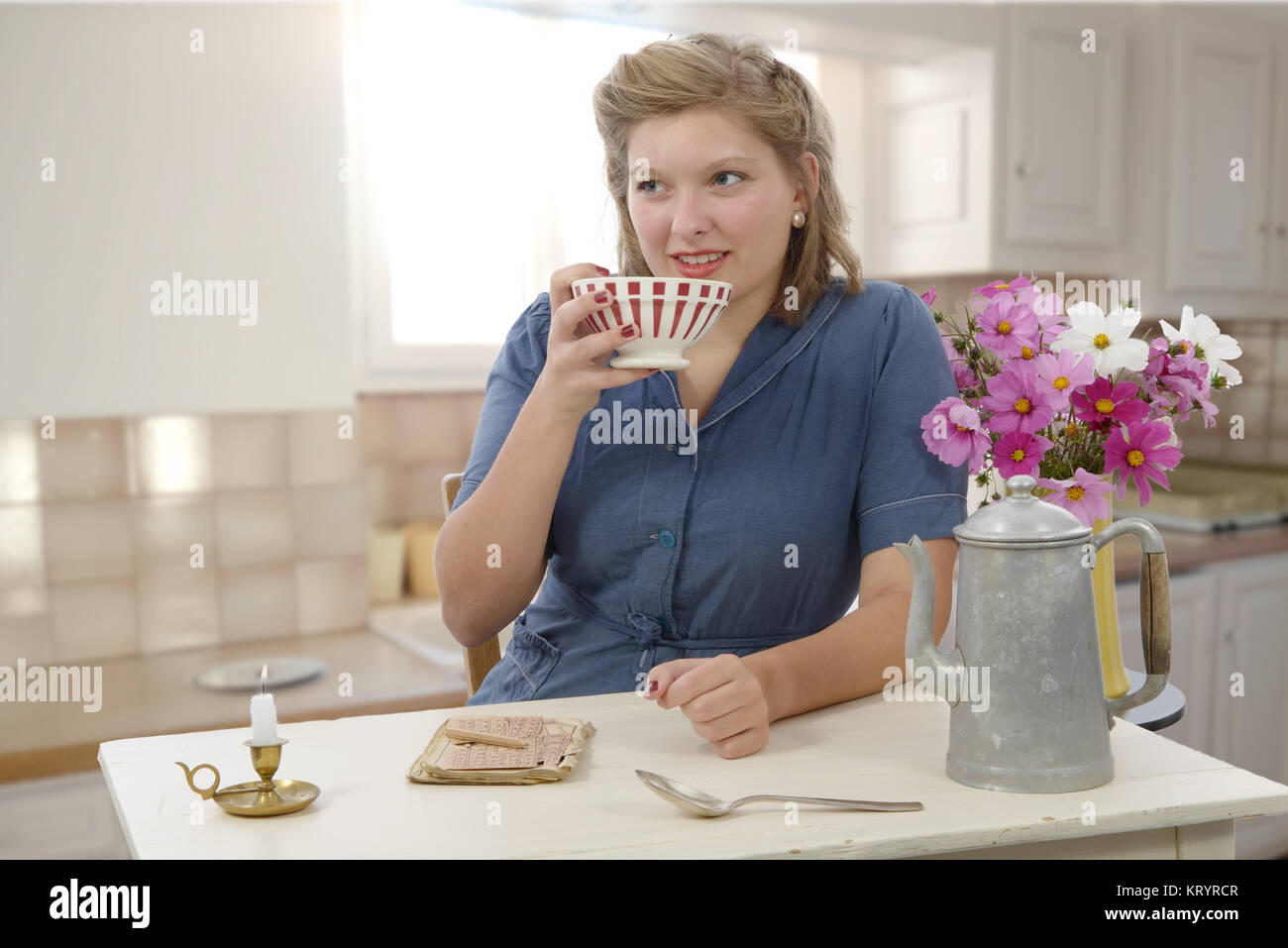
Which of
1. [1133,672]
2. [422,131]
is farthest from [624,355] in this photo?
[422,131]

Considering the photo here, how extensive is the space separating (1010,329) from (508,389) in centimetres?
57

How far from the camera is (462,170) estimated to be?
2.63m

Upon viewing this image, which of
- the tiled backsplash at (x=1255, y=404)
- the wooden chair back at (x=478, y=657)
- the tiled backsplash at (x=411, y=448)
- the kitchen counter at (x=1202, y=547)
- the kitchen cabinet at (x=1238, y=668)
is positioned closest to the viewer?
the wooden chair back at (x=478, y=657)

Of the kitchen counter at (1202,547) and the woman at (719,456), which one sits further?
the kitchen counter at (1202,547)

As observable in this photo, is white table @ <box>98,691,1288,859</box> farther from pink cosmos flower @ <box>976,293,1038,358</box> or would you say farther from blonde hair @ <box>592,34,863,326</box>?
blonde hair @ <box>592,34,863,326</box>

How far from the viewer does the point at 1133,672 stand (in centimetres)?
145

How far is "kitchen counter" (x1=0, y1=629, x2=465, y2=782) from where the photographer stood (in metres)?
1.78

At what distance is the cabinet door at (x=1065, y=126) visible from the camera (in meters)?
2.90

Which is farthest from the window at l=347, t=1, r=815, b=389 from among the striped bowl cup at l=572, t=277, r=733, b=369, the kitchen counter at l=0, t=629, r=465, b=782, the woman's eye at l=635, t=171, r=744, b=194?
the striped bowl cup at l=572, t=277, r=733, b=369

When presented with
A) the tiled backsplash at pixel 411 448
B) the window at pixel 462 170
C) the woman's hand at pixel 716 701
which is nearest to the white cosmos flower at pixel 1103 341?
the woman's hand at pixel 716 701

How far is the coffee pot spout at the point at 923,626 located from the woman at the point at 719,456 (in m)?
0.24

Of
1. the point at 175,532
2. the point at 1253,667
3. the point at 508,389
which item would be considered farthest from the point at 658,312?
the point at 1253,667

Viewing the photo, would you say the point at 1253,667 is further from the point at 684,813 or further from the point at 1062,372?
the point at 684,813

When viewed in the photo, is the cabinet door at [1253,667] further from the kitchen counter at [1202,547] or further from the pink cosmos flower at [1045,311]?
the pink cosmos flower at [1045,311]
